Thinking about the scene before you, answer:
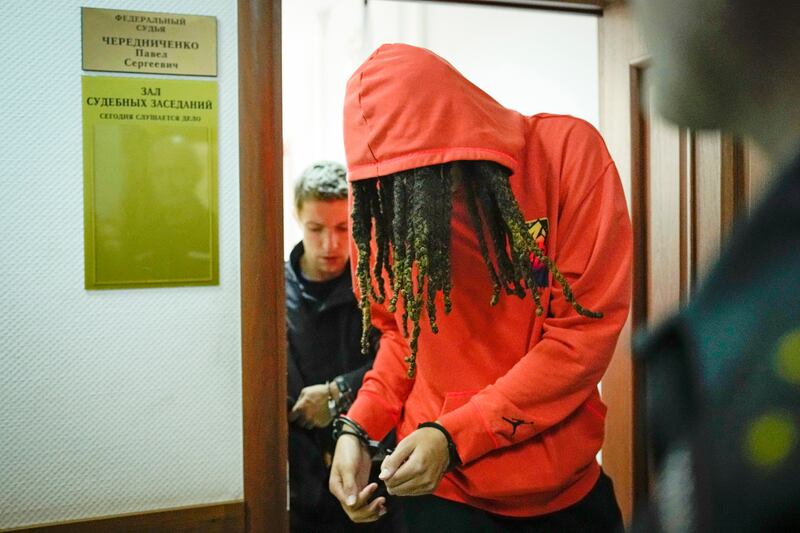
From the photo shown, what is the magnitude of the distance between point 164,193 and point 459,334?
0.64 m

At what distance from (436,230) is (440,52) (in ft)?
6.90

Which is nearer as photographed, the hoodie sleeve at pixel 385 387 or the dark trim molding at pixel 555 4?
A: the hoodie sleeve at pixel 385 387

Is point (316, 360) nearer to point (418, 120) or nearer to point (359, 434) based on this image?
point (359, 434)

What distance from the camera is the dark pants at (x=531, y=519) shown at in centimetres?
103

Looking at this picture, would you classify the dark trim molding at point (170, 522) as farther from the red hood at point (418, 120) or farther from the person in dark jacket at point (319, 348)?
the red hood at point (418, 120)

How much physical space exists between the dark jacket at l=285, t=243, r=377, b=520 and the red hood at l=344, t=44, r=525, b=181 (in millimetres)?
917

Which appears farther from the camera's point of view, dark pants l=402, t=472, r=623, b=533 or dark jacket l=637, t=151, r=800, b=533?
dark pants l=402, t=472, r=623, b=533

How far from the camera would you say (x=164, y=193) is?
4.14 feet

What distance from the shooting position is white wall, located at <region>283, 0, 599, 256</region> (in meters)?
1.98

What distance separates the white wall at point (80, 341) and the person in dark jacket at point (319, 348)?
0.53 metres

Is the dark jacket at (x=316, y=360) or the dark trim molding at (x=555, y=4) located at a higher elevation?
the dark trim molding at (x=555, y=4)

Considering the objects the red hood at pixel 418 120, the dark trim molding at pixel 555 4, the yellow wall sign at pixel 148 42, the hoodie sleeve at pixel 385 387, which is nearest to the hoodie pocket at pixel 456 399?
the hoodie sleeve at pixel 385 387

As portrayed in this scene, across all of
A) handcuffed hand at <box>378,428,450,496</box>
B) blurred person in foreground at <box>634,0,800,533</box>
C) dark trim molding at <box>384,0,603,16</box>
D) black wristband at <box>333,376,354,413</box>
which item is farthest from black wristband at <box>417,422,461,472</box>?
dark trim molding at <box>384,0,603,16</box>

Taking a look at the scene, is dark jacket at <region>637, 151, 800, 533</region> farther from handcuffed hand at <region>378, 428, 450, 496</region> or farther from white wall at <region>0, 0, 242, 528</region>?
white wall at <region>0, 0, 242, 528</region>
